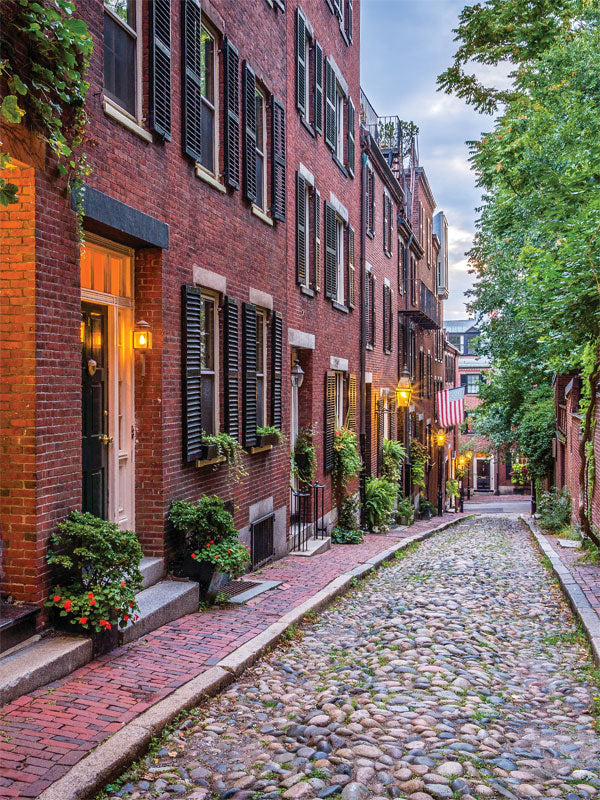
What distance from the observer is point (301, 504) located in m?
13.4

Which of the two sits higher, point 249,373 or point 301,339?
point 301,339

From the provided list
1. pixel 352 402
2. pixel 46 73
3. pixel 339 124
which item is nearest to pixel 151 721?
pixel 46 73

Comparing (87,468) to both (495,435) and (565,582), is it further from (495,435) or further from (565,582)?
(495,435)

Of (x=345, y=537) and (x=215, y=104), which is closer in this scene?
(x=215, y=104)

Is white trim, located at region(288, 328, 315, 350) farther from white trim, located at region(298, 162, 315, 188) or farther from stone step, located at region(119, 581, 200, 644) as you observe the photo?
stone step, located at region(119, 581, 200, 644)

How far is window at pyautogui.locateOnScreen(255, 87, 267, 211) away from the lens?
10.8 metres

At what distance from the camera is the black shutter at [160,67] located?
23.0ft

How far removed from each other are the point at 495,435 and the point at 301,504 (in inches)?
668

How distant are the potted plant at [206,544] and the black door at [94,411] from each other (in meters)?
0.91

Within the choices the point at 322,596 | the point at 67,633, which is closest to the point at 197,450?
the point at 322,596

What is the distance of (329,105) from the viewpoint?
15328 mm

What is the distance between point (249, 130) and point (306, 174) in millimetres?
3412

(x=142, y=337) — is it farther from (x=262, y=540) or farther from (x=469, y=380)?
(x=469, y=380)

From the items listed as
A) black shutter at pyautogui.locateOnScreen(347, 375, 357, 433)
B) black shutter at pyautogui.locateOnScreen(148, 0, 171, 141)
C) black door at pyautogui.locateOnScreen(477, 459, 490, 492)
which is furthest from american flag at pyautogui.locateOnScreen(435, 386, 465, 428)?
black door at pyautogui.locateOnScreen(477, 459, 490, 492)
